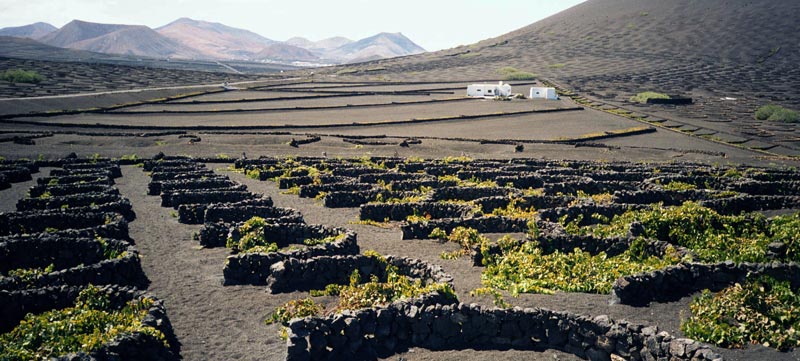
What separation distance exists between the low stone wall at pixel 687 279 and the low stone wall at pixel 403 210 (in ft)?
42.0

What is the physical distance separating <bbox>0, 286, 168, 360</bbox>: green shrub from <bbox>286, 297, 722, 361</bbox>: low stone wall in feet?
12.5

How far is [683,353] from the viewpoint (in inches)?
502

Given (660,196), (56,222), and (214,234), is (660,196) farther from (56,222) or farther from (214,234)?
(56,222)

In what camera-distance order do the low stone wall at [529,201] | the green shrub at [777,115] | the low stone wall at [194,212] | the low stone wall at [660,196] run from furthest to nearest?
the green shrub at [777,115], the low stone wall at [660,196], the low stone wall at [529,201], the low stone wall at [194,212]

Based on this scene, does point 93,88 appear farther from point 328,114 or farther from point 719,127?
point 719,127

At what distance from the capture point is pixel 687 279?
18.8m

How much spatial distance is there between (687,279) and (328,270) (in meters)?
11.8

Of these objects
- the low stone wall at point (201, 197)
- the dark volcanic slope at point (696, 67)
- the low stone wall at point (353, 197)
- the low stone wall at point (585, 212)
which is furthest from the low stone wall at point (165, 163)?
the dark volcanic slope at point (696, 67)

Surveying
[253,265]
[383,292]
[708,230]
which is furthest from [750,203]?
[253,265]

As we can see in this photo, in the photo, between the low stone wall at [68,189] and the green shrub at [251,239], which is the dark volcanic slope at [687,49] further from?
the green shrub at [251,239]

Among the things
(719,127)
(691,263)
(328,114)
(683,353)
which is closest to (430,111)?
(328,114)

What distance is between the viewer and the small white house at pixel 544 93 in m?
116

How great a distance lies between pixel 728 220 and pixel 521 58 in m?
175

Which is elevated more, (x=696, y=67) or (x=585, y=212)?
(x=696, y=67)
